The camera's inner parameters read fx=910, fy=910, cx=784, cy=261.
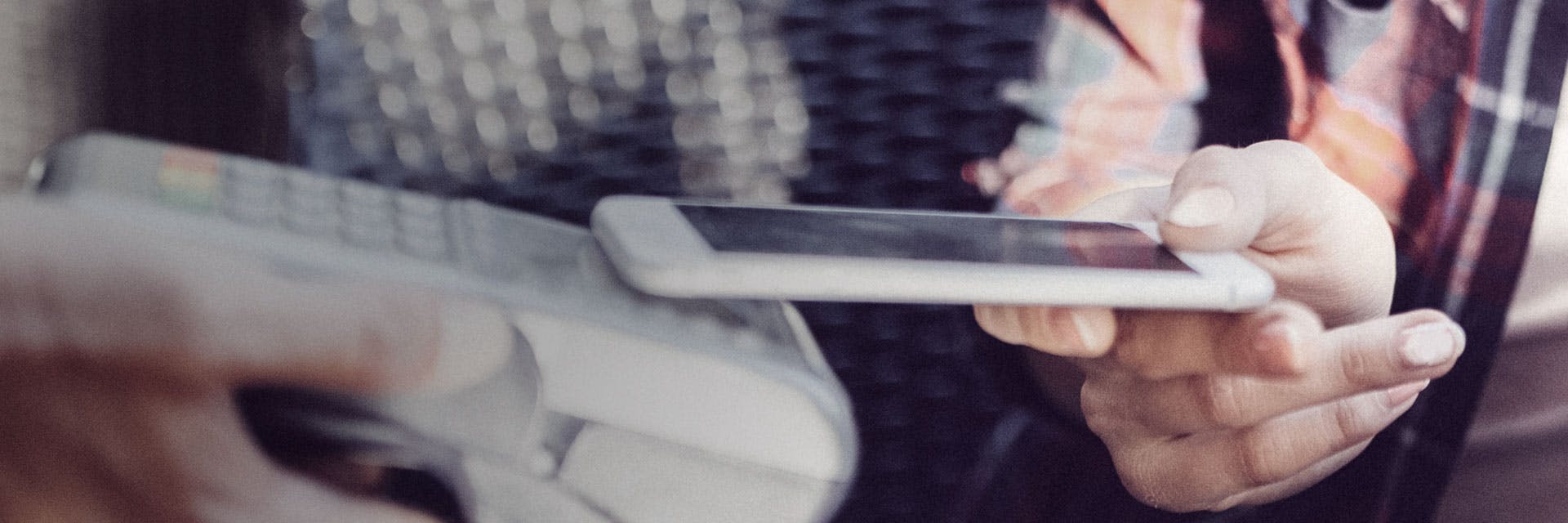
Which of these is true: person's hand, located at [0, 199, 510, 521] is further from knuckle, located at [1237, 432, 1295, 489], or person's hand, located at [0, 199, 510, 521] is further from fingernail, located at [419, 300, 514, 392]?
knuckle, located at [1237, 432, 1295, 489]

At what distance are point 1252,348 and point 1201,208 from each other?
1.6 inches

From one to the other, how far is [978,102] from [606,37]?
4.2 inches

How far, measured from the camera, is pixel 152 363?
0.55ft

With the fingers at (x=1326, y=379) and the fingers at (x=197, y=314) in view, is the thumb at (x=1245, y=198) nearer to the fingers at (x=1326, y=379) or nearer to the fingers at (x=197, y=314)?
the fingers at (x=1326, y=379)

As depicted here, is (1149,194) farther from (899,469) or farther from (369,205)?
(369,205)

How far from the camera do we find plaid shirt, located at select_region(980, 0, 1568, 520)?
30 centimetres

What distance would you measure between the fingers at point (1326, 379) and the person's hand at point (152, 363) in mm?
250

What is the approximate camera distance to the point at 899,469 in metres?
0.29

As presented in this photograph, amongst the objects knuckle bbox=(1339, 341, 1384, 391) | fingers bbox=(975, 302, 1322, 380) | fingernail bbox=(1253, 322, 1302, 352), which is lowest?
knuckle bbox=(1339, 341, 1384, 391)

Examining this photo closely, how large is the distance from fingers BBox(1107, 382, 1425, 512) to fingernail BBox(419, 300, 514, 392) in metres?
0.24

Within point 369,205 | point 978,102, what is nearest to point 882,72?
point 978,102

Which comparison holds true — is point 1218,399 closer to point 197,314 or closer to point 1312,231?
point 1312,231

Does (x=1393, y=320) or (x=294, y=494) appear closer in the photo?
(x=294, y=494)

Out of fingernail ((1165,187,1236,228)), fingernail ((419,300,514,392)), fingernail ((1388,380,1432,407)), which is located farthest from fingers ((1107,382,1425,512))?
fingernail ((419,300,514,392))
